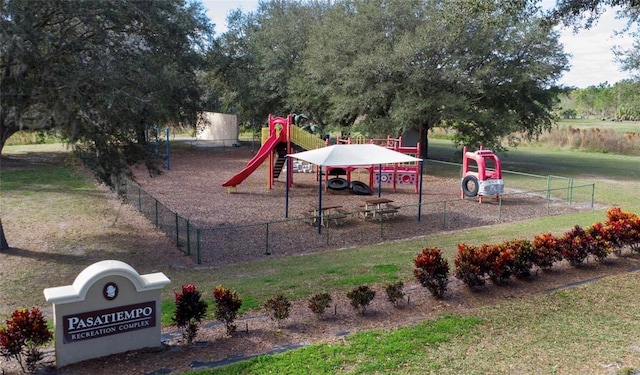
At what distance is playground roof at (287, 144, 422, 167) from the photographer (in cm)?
1573

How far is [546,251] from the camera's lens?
9.40 m

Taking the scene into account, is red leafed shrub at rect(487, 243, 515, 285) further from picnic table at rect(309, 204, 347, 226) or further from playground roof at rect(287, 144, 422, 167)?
playground roof at rect(287, 144, 422, 167)

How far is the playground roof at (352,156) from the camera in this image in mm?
15734

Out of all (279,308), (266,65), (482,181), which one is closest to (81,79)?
(279,308)

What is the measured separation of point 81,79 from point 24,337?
6.98 metres

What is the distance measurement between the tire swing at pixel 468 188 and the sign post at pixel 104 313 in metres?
14.9

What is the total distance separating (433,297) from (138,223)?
983 centimetres

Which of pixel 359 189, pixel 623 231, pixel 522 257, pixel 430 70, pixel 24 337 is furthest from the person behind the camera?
pixel 430 70

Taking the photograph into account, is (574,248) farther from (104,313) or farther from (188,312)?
(104,313)

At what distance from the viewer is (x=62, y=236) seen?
13.6 m

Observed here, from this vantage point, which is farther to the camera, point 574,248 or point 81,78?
point 81,78

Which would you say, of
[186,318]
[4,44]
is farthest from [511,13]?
[4,44]

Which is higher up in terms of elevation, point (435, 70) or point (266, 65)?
point (266, 65)

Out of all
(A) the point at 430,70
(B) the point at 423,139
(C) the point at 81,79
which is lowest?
(B) the point at 423,139
